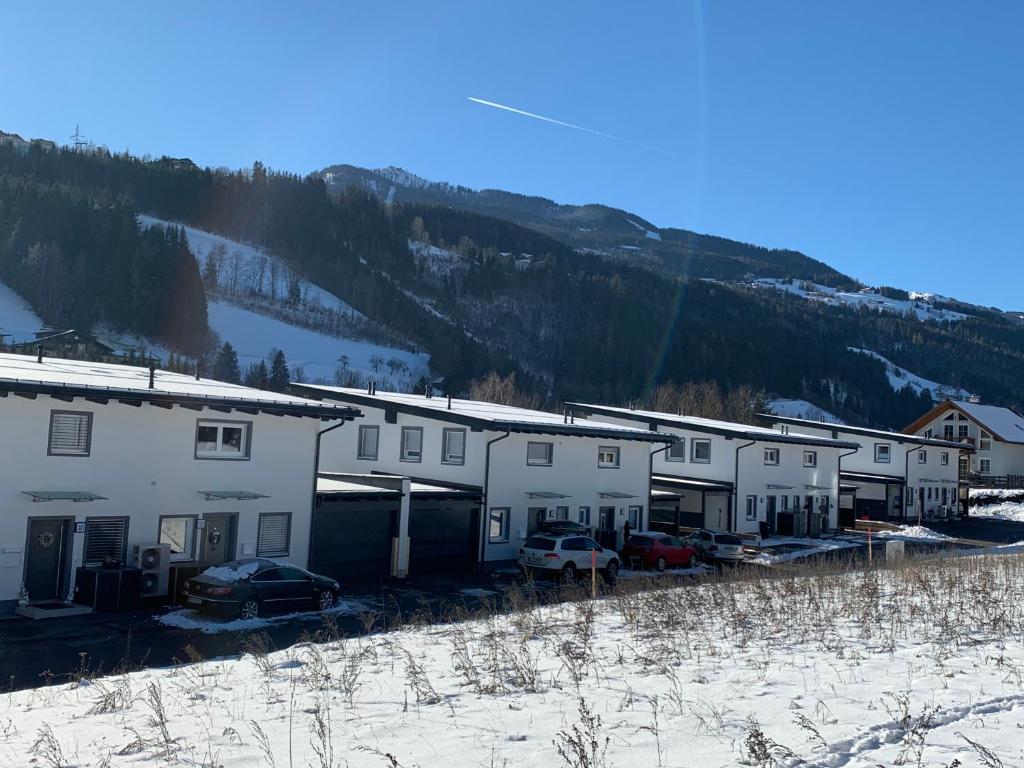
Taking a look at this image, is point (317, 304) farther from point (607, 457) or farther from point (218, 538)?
point (218, 538)

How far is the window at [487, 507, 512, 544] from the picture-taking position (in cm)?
3006

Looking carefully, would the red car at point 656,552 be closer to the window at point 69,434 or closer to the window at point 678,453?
the window at point 678,453

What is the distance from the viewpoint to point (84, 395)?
63.0 ft

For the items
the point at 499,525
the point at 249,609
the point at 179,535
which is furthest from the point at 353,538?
the point at 249,609

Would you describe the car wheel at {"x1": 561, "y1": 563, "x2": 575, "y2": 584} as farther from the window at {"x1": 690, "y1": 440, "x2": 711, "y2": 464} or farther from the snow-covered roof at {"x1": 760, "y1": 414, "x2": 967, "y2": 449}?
the snow-covered roof at {"x1": 760, "y1": 414, "x2": 967, "y2": 449}

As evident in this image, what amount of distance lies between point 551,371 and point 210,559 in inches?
5982

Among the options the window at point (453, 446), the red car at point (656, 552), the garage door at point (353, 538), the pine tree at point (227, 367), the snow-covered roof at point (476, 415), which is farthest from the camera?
the pine tree at point (227, 367)

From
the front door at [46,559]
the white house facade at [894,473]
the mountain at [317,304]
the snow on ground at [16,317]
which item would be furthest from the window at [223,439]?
the mountain at [317,304]

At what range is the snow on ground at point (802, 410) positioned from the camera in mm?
153250

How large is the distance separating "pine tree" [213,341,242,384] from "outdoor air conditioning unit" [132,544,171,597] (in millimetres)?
86761

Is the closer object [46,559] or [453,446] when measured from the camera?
[46,559]

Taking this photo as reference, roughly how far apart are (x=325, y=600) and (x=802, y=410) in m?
150

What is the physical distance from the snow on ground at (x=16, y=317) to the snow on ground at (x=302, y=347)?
83.0 ft

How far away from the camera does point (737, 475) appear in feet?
139
